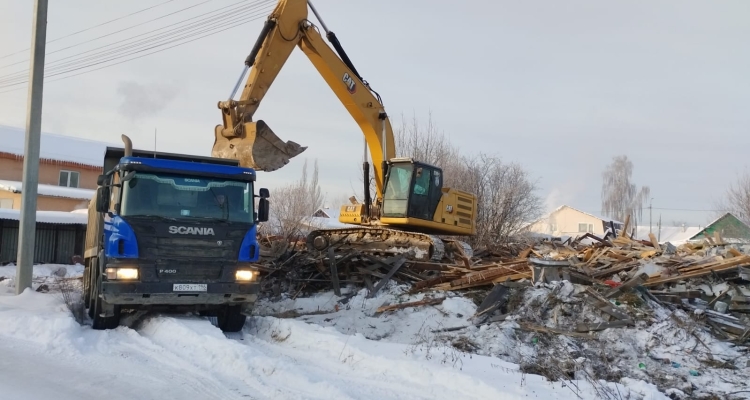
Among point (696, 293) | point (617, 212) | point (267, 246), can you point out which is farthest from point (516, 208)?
point (617, 212)

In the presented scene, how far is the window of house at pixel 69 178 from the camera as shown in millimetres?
38469

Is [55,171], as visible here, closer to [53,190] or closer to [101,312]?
[53,190]

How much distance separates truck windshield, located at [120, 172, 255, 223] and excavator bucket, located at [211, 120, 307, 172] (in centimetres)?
233

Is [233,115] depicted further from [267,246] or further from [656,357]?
[656,357]

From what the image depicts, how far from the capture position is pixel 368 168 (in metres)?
17.6

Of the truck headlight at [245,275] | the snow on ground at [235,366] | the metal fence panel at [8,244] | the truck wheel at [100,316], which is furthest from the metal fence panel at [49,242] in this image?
the truck headlight at [245,275]

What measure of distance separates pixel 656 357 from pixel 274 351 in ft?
19.9

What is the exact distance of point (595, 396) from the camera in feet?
22.4

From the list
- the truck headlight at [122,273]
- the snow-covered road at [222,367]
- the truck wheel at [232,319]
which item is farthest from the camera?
the truck wheel at [232,319]

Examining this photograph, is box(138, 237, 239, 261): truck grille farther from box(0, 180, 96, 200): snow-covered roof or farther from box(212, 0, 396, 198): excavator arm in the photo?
box(0, 180, 96, 200): snow-covered roof

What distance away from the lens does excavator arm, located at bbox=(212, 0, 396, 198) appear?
1340 cm

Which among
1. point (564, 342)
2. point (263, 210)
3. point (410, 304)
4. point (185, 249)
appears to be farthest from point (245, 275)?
point (564, 342)

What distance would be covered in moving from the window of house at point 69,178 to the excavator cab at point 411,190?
28.1 m

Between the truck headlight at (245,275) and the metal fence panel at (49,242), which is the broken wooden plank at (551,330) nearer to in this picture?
the truck headlight at (245,275)
